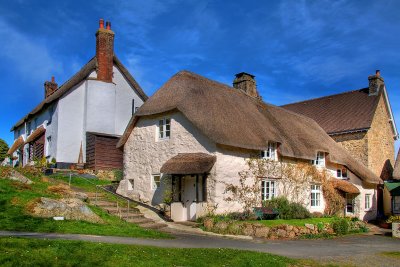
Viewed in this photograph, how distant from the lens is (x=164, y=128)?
23.2 meters

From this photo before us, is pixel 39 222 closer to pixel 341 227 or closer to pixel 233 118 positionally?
pixel 233 118

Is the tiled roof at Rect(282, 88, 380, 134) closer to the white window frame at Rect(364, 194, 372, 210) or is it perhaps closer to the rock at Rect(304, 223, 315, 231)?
the white window frame at Rect(364, 194, 372, 210)

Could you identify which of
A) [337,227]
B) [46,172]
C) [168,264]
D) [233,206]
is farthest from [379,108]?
[168,264]

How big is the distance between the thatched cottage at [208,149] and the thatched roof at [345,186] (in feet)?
0.21

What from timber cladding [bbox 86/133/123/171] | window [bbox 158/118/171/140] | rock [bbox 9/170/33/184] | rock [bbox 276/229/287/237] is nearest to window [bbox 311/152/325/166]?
rock [bbox 276/229/287/237]

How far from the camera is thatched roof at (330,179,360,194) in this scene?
27484 millimetres

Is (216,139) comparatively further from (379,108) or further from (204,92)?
(379,108)

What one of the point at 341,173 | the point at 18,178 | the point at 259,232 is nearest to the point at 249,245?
the point at 259,232

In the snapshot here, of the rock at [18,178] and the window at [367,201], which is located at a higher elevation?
the rock at [18,178]

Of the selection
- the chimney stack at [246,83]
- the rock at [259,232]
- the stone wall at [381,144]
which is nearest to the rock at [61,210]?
the rock at [259,232]

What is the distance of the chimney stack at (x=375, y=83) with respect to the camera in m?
35.4

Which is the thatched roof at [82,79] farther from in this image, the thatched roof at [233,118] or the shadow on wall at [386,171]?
the shadow on wall at [386,171]

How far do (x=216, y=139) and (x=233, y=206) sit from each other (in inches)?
142

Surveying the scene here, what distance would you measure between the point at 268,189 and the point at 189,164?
18.2ft
